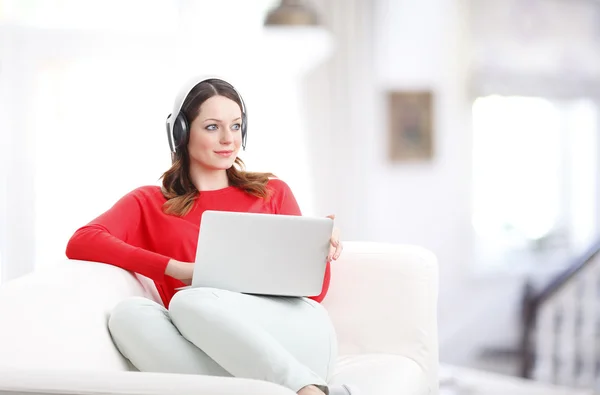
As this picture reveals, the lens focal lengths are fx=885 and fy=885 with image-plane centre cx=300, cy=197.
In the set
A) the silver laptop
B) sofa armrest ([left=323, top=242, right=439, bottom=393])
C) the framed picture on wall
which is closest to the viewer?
the silver laptop

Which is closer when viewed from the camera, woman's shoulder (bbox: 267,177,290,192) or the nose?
the nose

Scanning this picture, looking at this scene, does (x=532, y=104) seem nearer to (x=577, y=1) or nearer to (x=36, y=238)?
(x=577, y=1)

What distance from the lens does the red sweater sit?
2.20 m

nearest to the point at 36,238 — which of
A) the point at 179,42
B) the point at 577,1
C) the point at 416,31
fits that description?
the point at 179,42

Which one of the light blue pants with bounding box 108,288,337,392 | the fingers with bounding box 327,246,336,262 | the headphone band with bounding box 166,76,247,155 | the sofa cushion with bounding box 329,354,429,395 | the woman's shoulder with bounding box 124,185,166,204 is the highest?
the headphone band with bounding box 166,76,247,155

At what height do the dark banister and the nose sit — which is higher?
the nose

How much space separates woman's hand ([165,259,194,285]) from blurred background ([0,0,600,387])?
1.58 m

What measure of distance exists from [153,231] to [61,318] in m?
0.52

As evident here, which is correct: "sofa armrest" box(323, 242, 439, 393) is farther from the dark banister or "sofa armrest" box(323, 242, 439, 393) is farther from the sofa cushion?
the dark banister

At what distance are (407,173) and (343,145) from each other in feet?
3.07

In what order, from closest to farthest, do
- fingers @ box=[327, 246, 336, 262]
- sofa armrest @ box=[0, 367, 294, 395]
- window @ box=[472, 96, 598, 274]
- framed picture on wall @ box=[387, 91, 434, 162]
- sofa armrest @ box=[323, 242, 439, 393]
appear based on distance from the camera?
sofa armrest @ box=[0, 367, 294, 395] < fingers @ box=[327, 246, 336, 262] < sofa armrest @ box=[323, 242, 439, 393] < framed picture on wall @ box=[387, 91, 434, 162] < window @ box=[472, 96, 598, 274]

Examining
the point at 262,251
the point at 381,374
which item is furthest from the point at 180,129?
the point at 381,374

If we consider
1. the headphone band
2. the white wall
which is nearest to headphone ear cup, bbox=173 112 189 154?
the headphone band

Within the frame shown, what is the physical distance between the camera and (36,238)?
4027mm
